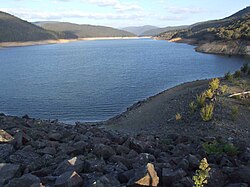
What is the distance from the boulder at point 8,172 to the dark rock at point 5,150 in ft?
3.07

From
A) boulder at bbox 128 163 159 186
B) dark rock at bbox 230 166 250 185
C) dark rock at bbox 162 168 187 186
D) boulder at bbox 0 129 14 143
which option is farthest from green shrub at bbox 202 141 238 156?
boulder at bbox 0 129 14 143

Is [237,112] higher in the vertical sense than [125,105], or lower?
higher

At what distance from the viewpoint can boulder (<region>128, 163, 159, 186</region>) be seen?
5062 millimetres

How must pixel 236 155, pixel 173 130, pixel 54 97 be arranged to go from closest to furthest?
pixel 236 155 < pixel 173 130 < pixel 54 97

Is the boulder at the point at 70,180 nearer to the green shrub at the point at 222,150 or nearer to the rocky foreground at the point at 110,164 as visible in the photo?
the rocky foreground at the point at 110,164

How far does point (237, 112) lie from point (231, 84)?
7.68 meters

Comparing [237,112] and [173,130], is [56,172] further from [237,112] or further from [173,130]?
[237,112]

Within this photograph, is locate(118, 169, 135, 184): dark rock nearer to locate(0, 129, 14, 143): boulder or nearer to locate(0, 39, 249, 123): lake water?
locate(0, 129, 14, 143): boulder

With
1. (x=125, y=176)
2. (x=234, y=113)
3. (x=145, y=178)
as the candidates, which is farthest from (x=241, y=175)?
(x=234, y=113)

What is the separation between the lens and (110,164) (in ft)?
20.3

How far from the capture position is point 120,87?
33.3m

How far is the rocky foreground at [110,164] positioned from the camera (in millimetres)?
5207

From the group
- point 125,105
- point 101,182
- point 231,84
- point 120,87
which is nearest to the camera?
point 101,182

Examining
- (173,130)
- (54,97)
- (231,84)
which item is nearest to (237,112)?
(173,130)
